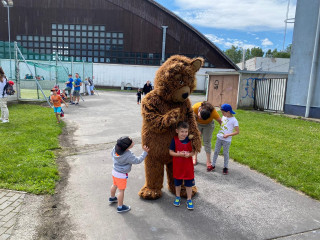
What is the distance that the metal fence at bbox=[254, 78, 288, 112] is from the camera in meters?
14.5

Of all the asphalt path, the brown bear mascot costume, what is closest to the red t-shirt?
the brown bear mascot costume

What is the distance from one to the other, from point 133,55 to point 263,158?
27.7 metres

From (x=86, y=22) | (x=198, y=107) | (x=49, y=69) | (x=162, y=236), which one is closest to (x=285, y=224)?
(x=162, y=236)

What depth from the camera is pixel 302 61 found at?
13.2 meters

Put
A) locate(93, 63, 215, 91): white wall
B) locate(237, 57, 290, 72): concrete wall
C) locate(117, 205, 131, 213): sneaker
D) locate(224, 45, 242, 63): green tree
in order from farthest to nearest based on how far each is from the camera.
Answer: locate(224, 45, 242, 63): green tree → locate(237, 57, 290, 72): concrete wall → locate(93, 63, 215, 91): white wall → locate(117, 205, 131, 213): sneaker

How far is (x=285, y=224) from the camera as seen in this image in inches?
134

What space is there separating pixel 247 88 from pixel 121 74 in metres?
18.3

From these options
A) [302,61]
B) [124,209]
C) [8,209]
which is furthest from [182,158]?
[302,61]

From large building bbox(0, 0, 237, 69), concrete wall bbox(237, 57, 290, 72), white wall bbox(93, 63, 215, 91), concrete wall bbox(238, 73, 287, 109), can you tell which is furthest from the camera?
concrete wall bbox(237, 57, 290, 72)

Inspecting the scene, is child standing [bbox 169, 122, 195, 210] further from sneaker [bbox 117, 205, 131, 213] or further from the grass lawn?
the grass lawn

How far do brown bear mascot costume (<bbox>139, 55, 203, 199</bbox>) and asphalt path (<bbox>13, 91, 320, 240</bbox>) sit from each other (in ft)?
1.55

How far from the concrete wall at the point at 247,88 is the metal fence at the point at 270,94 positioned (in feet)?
0.79

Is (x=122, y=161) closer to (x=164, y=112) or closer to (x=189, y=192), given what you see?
(x=164, y=112)

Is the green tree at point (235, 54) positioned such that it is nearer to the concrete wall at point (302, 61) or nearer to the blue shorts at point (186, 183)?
the concrete wall at point (302, 61)
